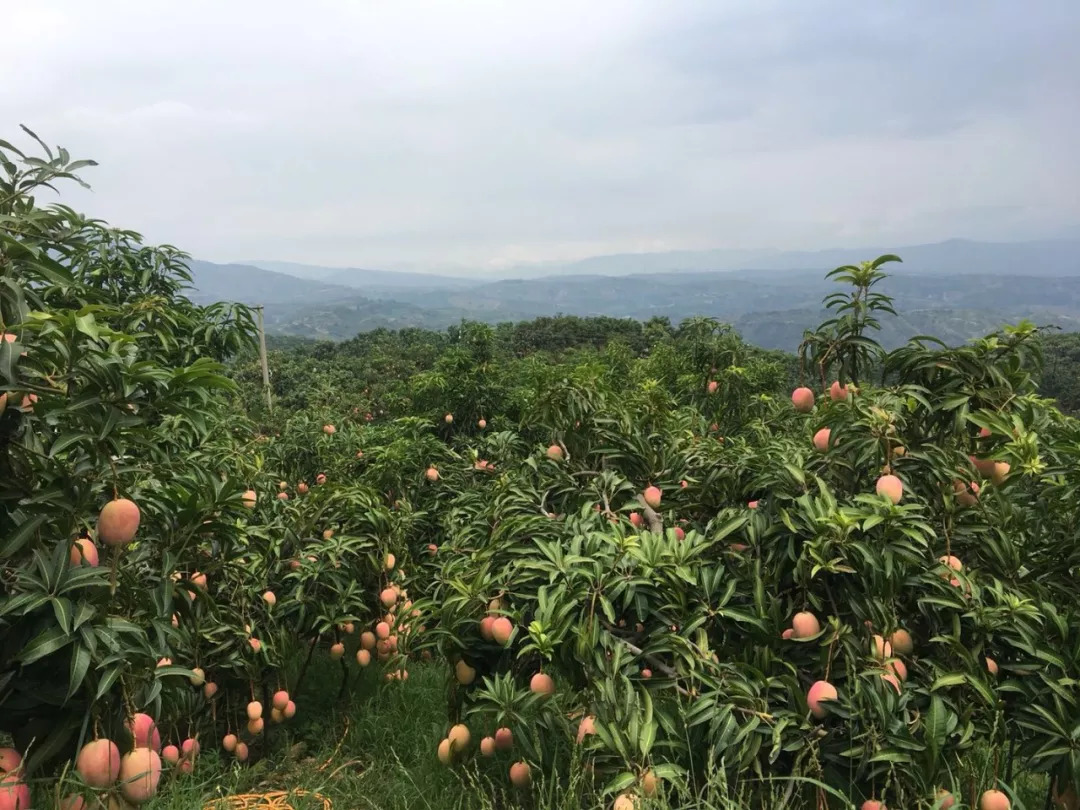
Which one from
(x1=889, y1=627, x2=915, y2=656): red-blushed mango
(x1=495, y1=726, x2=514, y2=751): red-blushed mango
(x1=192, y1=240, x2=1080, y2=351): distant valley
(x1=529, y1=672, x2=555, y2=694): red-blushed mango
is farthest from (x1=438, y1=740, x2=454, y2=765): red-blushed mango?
(x1=192, y1=240, x2=1080, y2=351): distant valley

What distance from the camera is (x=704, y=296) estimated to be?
17475 centimetres

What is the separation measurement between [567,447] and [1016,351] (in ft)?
4.74

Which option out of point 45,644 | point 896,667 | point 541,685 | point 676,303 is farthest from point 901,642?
point 676,303

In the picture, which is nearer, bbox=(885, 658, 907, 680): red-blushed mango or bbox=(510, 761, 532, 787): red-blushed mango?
bbox=(885, 658, 907, 680): red-blushed mango

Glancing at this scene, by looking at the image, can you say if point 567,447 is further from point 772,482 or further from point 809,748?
point 809,748

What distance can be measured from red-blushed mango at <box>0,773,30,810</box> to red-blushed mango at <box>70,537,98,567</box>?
14.9 inches

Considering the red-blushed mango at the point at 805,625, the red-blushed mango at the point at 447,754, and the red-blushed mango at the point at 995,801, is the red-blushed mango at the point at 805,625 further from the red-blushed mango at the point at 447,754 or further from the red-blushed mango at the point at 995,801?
the red-blushed mango at the point at 447,754

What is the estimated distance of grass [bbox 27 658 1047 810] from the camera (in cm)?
168

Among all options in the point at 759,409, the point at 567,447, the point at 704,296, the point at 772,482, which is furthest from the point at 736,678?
the point at 704,296

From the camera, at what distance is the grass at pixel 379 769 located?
1.68 meters

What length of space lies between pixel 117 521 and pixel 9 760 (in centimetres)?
49

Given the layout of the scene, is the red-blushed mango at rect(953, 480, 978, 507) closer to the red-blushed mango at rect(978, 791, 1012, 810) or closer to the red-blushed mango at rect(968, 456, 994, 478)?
the red-blushed mango at rect(968, 456, 994, 478)

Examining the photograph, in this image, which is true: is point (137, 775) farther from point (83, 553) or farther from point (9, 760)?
point (83, 553)

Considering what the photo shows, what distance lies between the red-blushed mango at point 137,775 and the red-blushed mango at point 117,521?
1.41 ft
